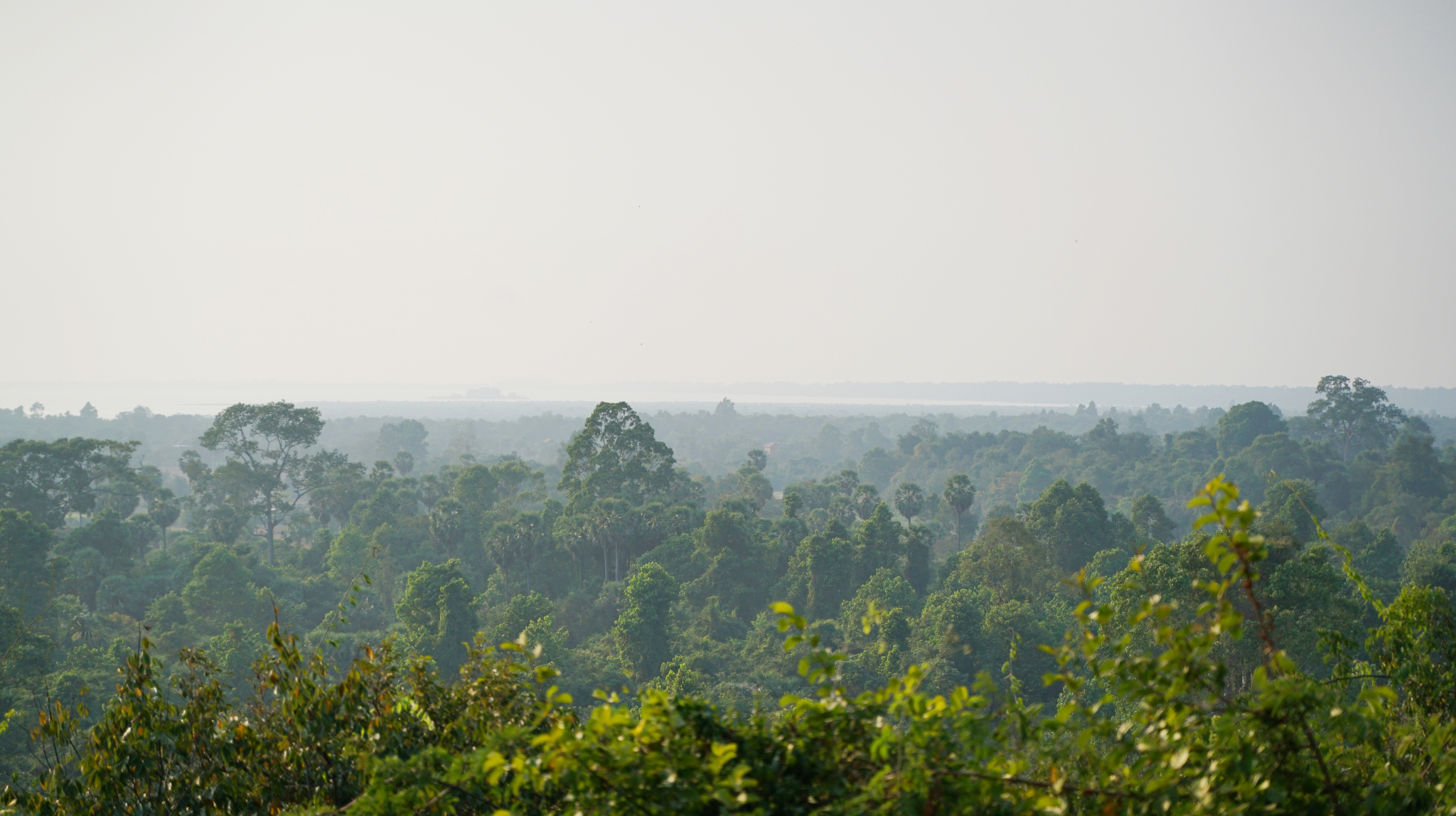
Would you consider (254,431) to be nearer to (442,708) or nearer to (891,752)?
(442,708)

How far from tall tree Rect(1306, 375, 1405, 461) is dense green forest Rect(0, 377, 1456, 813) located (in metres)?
0.23

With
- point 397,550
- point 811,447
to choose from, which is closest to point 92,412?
point 811,447

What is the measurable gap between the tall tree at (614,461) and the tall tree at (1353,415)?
5517cm

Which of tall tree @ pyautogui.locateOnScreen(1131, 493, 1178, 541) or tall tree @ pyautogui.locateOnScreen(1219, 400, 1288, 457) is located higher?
tall tree @ pyautogui.locateOnScreen(1219, 400, 1288, 457)

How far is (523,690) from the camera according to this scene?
5219mm

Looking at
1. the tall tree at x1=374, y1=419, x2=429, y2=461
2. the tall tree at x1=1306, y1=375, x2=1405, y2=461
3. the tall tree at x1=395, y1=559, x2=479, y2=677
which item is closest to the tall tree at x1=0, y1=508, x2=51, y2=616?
the tall tree at x1=395, y1=559, x2=479, y2=677

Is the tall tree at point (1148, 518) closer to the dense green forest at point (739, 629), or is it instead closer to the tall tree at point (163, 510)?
the dense green forest at point (739, 629)

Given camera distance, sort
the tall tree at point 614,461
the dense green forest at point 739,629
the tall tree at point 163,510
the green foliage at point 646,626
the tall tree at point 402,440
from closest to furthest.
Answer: the dense green forest at point 739,629 → the green foliage at point 646,626 → the tall tree at point 614,461 → the tall tree at point 163,510 → the tall tree at point 402,440

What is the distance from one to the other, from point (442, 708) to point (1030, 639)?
2329cm

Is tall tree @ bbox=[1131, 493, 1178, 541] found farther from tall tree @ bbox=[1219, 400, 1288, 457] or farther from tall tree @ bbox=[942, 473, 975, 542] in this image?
tall tree @ bbox=[1219, 400, 1288, 457]

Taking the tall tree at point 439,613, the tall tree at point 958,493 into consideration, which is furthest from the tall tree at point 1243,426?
the tall tree at point 439,613

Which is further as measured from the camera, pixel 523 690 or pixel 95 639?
pixel 95 639

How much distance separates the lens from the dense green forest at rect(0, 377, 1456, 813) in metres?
2.88

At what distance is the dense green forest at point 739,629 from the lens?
2.88m
